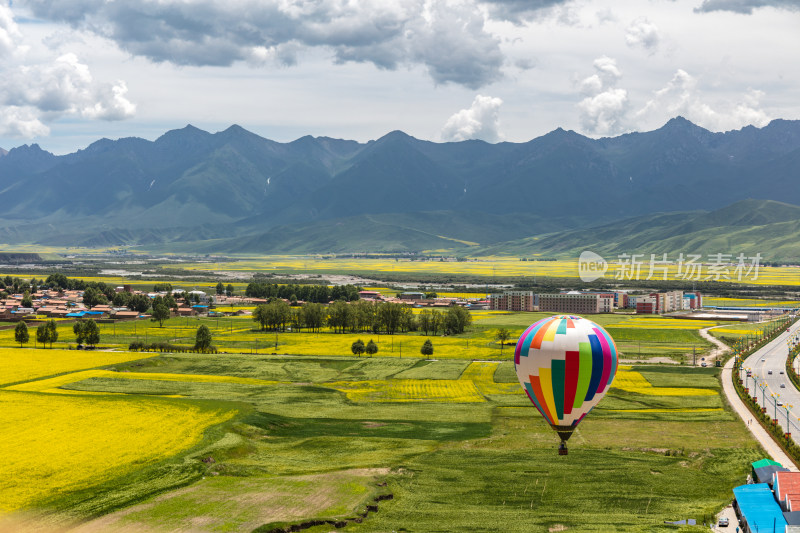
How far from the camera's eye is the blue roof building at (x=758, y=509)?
145 ft

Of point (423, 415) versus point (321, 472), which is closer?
point (321, 472)

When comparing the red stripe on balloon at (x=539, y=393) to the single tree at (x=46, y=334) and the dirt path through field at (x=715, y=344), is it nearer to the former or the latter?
the dirt path through field at (x=715, y=344)

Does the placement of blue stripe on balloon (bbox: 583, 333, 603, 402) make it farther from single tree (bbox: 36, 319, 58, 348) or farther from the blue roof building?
single tree (bbox: 36, 319, 58, 348)

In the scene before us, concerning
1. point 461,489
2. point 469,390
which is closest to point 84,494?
point 461,489

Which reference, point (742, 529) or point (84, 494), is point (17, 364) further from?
point (742, 529)

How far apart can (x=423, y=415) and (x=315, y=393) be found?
1589 cm

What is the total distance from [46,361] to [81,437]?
45.7 m

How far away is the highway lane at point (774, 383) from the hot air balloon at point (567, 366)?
69.4 ft

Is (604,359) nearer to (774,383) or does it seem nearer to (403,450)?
(403,450)

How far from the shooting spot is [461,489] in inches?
2061

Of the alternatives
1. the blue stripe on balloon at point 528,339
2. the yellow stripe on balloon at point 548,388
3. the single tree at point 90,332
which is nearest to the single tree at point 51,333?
the single tree at point 90,332

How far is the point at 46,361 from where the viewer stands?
4112 inches

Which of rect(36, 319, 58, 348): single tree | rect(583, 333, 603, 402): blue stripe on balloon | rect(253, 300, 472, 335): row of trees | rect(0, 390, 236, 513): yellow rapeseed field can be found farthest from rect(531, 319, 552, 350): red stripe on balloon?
rect(253, 300, 472, 335): row of trees

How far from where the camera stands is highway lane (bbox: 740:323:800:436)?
76.4 m
